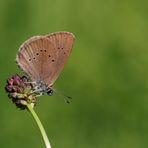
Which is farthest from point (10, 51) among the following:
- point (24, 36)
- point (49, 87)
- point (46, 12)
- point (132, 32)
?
point (49, 87)

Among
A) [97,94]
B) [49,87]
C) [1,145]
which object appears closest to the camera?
[49,87]

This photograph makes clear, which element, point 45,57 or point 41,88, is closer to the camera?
point 41,88

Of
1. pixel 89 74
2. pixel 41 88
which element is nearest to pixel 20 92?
pixel 41 88

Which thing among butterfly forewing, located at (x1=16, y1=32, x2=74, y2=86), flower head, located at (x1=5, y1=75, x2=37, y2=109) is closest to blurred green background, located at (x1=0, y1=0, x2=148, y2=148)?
butterfly forewing, located at (x1=16, y1=32, x2=74, y2=86)

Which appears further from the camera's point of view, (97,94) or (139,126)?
(97,94)

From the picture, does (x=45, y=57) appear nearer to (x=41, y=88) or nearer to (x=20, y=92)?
(x=41, y=88)

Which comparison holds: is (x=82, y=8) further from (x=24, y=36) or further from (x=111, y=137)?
(x=111, y=137)
